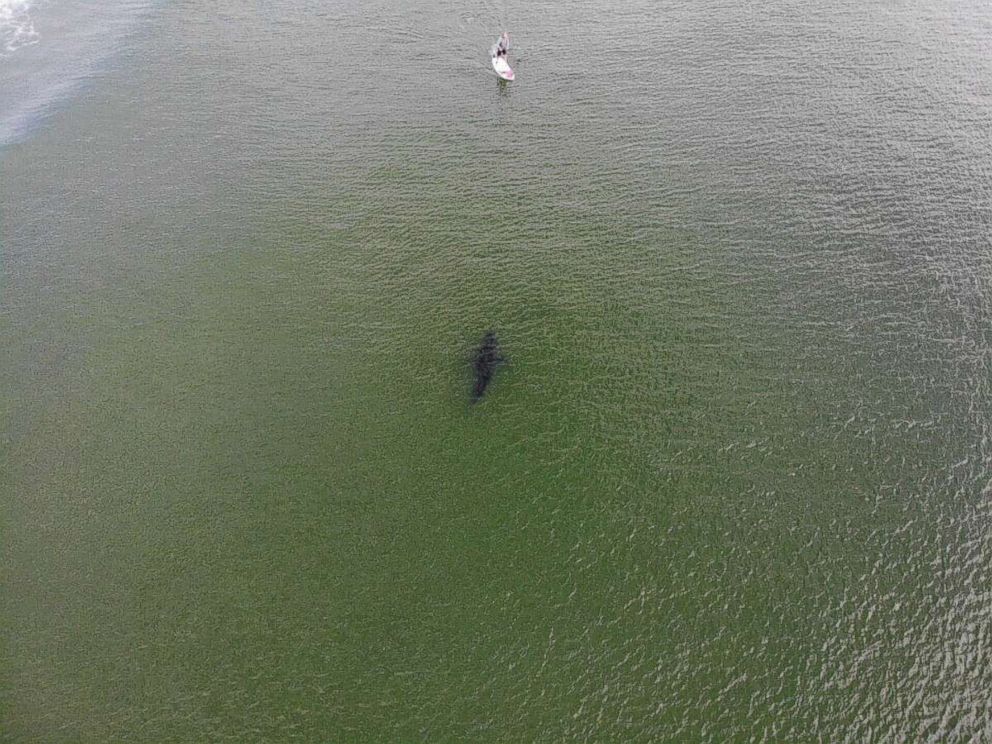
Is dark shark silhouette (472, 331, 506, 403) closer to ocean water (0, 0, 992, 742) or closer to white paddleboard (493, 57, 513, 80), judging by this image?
ocean water (0, 0, 992, 742)

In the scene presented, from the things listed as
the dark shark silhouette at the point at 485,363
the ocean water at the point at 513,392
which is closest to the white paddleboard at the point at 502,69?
the ocean water at the point at 513,392

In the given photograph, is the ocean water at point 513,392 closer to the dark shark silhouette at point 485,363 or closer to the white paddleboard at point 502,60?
the dark shark silhouette at point 485,363

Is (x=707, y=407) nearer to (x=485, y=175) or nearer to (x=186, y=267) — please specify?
(x=485, y=175)

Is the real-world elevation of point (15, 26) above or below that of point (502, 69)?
above

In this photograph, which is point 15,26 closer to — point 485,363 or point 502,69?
point 502,69

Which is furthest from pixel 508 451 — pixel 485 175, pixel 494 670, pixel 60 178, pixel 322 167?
pixel 60 178

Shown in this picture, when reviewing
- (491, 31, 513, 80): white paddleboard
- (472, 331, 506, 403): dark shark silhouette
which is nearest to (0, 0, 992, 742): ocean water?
(472, 331, 506, 403): dark shark silhouette

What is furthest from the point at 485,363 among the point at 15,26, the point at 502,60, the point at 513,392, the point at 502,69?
the point at 15,26
